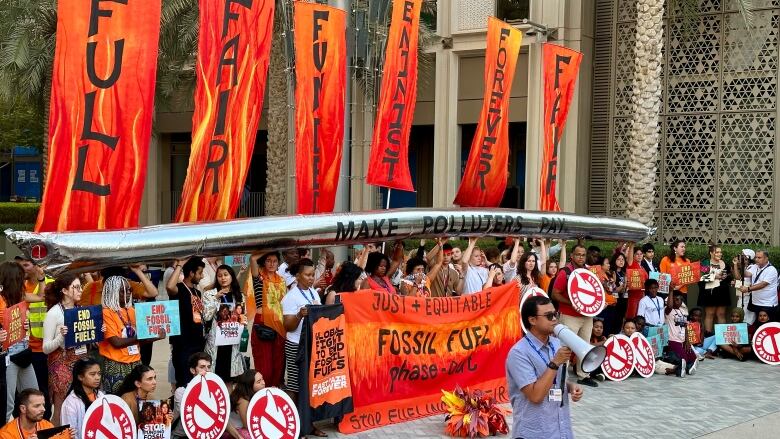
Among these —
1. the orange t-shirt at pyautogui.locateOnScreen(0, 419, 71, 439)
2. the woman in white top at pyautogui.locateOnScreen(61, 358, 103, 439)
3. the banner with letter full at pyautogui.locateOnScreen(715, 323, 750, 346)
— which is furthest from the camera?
the banner with letter full at pyautogui.locateOnScreen(715, 323, 750, 346)

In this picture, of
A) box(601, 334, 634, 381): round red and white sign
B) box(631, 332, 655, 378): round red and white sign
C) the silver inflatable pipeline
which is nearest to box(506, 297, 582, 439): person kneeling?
the silver inflatable pipeline

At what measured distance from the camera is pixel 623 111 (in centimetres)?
2631

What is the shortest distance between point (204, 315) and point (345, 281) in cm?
154

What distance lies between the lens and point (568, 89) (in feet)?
55.4

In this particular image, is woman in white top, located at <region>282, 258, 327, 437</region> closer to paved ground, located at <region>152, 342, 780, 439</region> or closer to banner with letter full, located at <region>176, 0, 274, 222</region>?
paved ground, located at <region>152, 342, 780, 439</region>

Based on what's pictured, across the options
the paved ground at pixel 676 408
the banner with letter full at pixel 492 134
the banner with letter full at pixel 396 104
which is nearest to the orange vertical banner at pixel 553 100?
the banner with letter full at pixel 492 134

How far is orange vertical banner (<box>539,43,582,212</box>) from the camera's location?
16.5 meters


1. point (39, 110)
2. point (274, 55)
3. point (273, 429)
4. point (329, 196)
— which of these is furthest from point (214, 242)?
point (39, 110)

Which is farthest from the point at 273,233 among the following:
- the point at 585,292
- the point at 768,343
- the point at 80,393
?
the point at 768,343

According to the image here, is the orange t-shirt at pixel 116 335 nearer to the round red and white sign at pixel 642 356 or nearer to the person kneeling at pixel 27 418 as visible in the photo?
the person kneeling at pixel 27 418

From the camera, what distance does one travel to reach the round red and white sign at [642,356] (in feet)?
47.4

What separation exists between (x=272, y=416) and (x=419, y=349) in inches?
94.3

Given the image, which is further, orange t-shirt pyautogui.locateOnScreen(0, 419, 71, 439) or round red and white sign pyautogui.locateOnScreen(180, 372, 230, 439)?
round red and white sign pyautogui.locateOnScreen(180, 372, 230, 439)

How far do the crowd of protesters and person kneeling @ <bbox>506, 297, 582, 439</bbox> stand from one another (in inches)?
4.4
